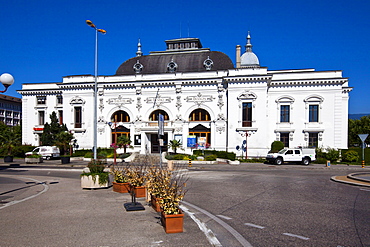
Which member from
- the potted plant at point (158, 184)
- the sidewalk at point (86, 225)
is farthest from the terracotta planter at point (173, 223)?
the potted plant at point (158, 184)

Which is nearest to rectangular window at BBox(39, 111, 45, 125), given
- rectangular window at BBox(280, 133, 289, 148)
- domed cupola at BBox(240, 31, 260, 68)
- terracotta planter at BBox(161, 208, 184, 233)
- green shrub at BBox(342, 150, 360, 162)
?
domed cupola at BBox(240, 31, 260, 68)

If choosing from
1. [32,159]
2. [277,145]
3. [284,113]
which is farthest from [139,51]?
[277,145]

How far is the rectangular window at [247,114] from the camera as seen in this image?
40756 millimetres

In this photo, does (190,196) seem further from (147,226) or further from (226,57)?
(226,57)

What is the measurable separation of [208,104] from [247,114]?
554cm

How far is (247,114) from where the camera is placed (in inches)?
1610

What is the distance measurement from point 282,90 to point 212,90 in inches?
375

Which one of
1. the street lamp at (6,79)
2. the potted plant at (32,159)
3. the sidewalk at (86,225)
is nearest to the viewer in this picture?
the sidewalk at (86,225)

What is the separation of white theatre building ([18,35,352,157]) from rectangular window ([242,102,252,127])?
5.1 inches

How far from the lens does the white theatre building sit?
40.5m

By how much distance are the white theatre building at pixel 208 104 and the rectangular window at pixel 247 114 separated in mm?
131

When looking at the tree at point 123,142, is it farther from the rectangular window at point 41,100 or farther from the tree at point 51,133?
the rectangular window at point 41,100

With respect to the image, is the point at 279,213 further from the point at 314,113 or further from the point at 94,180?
the point at 314,113

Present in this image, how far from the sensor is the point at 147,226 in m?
7.98
